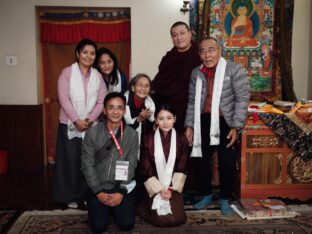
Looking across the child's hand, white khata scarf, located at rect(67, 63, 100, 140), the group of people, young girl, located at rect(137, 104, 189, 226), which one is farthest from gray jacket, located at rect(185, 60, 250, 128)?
white khata scarf, located at rect(67, 63, 100, 140)

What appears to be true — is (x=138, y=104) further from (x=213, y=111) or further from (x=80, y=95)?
(x=213, y=111)

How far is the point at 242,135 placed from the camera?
287 cm

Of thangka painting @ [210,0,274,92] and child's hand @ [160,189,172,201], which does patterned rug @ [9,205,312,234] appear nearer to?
child's hand @ [160,189,172,201]

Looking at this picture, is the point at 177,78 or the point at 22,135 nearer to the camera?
the point at 177,78

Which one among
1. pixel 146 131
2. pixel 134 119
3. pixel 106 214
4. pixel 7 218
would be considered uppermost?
pixel 134 119

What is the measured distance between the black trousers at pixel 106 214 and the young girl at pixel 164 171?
172 mm

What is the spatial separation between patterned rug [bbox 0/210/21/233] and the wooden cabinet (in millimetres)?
1735

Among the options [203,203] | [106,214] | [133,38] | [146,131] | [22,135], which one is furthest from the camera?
[22,135]

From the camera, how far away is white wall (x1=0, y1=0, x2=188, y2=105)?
3.94 m

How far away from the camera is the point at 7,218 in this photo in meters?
2.55

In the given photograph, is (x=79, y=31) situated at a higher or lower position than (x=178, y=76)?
higher

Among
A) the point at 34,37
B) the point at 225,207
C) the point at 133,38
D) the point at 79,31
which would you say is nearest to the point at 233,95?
the point at 225,207

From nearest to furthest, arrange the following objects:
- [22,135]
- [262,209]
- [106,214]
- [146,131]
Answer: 1. [106,214]
2. [262,209]
3. [146,131]
4. [22,135]

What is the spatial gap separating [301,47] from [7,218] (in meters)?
3.33
